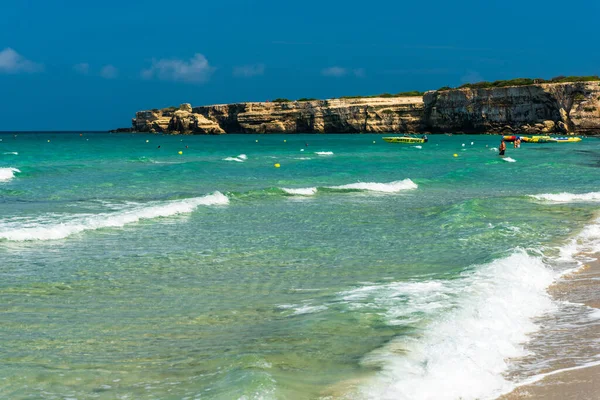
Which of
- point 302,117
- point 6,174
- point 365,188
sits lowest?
point 365,188

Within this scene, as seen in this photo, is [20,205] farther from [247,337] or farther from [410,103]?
[410,103]

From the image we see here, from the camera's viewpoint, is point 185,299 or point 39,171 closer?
point 185,299

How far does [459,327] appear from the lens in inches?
323

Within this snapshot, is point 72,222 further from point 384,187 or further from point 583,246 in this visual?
point 384,187

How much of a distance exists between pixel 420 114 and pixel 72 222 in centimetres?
12270

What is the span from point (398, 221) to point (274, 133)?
5512 inches

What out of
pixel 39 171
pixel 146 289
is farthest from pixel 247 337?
pixel 39 171

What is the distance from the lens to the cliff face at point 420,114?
104438 mm

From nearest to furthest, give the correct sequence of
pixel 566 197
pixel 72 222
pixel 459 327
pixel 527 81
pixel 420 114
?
pixel 459 327 → pixel 72 222 → pixel 566 197 → pixel 527 81 → pixel 420 114

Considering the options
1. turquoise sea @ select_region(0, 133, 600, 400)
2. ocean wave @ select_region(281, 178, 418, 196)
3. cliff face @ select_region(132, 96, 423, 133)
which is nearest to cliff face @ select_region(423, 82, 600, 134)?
cliff face @ select_region(132, 96, 423, 133)

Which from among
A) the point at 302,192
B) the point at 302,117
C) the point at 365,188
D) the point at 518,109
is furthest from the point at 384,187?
the point at 302,117

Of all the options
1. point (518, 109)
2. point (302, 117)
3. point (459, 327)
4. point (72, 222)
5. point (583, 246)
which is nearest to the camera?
point (459, 327)

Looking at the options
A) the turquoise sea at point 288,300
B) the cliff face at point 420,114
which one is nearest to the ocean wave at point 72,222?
the turquoise sea at point 288,300

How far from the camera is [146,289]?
10914mm
